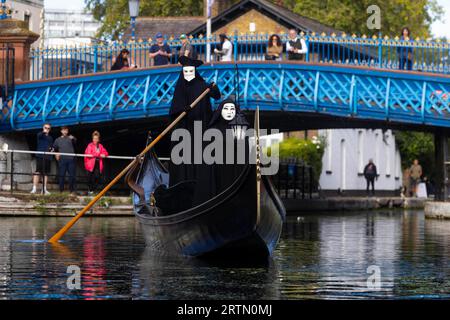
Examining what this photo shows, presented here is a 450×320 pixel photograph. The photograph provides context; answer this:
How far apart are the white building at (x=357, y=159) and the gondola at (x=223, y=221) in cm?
3731

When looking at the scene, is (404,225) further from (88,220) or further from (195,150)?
(195,150)

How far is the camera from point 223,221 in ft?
62.6

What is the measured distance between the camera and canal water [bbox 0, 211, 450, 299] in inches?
621

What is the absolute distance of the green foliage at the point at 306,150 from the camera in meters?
54.1

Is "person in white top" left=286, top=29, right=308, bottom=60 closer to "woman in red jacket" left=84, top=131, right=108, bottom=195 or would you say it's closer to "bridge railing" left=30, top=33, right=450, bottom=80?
"bridge railing" left=30, top=33, right=450, bottom=80

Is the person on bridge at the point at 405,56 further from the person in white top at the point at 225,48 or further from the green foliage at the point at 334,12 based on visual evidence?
the green foliage at the point at 334,12

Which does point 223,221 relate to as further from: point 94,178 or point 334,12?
point 334,12

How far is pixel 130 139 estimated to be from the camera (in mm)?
48562

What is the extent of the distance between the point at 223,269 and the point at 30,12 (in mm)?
51179

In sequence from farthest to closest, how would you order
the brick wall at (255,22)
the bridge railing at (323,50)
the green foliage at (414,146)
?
the green foliage at (414,146), the brick wall at (255,22), the bridge railing at (323,50)

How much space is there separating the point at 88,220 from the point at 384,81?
392 inches

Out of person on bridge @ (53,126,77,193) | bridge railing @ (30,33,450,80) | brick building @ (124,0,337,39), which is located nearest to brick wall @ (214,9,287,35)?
brick building @ (124,0,337,39)

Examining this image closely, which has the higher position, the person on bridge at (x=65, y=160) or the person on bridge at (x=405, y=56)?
the person on bridge at (x=405, y=56)

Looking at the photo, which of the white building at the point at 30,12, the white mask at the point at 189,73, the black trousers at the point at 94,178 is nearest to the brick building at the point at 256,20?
the white building at the point at 30,12
